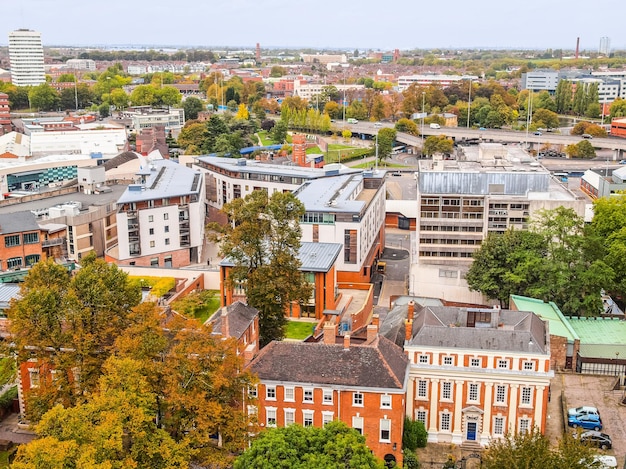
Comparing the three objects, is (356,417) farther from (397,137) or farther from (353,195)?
(397,137)

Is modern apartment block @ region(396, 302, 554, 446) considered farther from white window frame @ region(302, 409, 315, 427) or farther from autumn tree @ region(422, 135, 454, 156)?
autumn tree @ region(422, 135, 454, 156)

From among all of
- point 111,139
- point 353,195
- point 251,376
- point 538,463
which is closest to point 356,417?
point 251,376

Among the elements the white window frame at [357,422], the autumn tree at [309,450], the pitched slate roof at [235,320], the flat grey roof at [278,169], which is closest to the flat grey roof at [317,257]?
the pitched slate roof at [235,320]

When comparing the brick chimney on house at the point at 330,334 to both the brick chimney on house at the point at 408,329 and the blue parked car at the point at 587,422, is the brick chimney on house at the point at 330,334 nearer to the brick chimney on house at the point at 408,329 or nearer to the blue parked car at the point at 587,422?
the brick chimney on house at the point at 408,329

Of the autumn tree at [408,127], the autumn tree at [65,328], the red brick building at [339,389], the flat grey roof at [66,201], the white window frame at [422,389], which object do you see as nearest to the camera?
the autumn tree at [65,328]

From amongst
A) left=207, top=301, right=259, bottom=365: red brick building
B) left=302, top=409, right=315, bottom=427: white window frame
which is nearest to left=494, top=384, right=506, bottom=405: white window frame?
left=302, top=409, right=315, bottom=427: white window frame

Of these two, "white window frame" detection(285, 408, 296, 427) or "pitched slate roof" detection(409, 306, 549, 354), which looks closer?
"white window frame" detection(285, 408, 296, 427)
